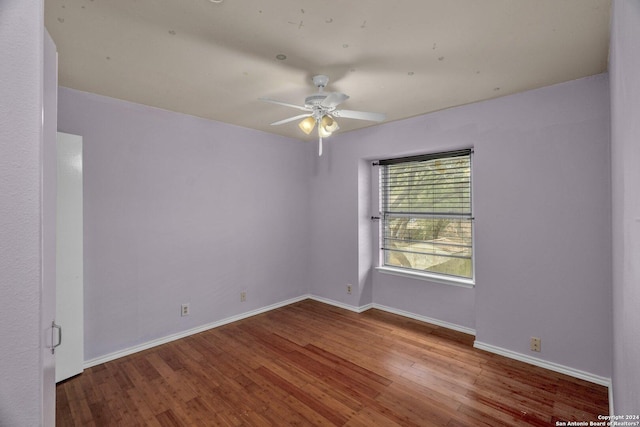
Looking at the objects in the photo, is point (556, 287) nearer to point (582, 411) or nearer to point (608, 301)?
point (608, 301)

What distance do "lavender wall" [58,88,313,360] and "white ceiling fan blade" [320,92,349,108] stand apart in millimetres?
1815

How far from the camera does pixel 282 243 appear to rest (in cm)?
427

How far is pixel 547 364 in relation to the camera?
8.38ft

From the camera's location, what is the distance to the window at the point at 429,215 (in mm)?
3395

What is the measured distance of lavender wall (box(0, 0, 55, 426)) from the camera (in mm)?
712

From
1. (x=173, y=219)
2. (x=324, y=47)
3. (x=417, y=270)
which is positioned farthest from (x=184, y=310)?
(x=324, y=47)

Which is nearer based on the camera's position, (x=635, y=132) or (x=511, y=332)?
(x=635, y=132)

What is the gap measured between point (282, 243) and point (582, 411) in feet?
11.0

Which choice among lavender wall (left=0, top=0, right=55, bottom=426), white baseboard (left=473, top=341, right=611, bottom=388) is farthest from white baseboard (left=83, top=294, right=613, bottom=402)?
lavender wall (left=0, top=0, right=55, bottom=426)

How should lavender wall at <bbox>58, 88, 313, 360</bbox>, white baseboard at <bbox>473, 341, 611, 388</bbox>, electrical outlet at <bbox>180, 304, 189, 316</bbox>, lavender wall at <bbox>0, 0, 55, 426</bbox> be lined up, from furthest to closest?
electrical outlet at <bbox>180, 304, 189, 316</bbox> < lavender wall at <bbox>58, 88, 313, 360</bbox> < white baseboard at <bbox>473, 341, 611, 388</bbox> < lavender wall at <bbox>0, 0, 55, 426</bbox>

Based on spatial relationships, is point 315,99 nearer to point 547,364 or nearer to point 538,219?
point 538,219

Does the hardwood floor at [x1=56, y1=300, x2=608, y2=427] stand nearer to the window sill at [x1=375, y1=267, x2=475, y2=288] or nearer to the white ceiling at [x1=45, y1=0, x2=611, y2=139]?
the window sill at [x1=375, y1=267, x2=475, y2=288]

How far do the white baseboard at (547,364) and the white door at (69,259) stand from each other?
3.61 meters

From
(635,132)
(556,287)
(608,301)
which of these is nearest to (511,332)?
(556,287)
